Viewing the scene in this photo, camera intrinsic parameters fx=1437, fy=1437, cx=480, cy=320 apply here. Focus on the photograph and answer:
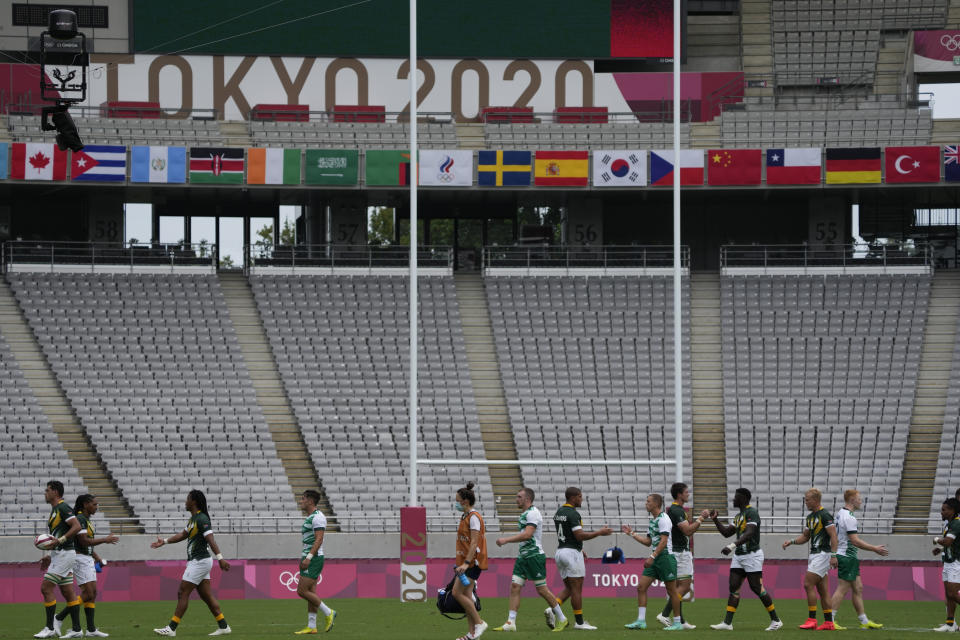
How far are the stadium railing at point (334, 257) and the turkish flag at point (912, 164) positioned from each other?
38.2 ft

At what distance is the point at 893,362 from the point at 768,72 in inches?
410

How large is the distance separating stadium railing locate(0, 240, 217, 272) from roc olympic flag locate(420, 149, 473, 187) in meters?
6.17

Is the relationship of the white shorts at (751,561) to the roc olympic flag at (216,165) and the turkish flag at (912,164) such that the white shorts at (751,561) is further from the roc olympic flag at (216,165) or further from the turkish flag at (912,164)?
the roc olympic flag at (216,165)

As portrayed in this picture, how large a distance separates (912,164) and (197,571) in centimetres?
2595

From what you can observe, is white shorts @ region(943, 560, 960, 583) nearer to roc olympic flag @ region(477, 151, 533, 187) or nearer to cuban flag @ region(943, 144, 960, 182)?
cuban flag @ region(943, 144, 960, 182)

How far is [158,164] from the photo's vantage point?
36.9m

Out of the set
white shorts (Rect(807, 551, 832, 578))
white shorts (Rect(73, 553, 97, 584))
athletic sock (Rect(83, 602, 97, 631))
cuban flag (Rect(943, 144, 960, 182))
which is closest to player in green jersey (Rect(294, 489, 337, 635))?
athletic sock (Rect(83, 602, 97, 631))

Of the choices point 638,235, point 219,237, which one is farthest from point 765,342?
point 219,237

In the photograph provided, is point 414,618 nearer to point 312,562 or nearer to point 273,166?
point 312,562

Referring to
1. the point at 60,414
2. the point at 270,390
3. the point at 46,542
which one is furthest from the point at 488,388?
the point at 46,542

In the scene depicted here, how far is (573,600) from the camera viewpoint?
56.1ft

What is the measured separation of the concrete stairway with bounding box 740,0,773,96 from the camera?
41031mm

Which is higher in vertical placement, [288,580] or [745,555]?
[745,555]

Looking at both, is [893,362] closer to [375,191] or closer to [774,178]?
[774,178]
